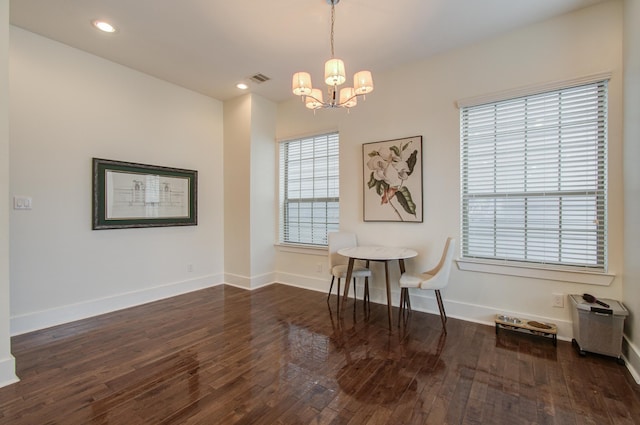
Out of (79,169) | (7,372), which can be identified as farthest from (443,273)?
(79,169)

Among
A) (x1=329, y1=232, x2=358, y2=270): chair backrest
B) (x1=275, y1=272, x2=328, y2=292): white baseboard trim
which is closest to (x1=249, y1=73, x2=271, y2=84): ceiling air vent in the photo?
(x1=329, y1=232, x2=358, y2=270): chair backrest

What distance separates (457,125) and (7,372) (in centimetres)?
434

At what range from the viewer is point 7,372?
2.01m

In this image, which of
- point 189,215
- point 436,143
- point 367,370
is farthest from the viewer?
point 189,215

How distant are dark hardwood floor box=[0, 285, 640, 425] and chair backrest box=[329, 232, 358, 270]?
0.82 m

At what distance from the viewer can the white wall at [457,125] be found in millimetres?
2537

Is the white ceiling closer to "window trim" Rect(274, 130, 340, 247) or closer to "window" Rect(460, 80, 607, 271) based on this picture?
"window" Rect(460, 80, 607, 271)

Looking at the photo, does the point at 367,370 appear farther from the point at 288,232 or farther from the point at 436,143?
the point at 288,232

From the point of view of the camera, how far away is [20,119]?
2.83 metres

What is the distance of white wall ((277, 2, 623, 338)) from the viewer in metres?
2.54

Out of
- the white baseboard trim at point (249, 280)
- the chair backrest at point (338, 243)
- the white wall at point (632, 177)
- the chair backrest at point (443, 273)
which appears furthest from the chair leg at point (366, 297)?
the white wall at point (632, 177)

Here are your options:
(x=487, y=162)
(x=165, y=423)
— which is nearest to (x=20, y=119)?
(x=165, y=423)

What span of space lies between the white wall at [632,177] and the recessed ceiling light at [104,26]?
4.42 m

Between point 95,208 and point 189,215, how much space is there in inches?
45.2
